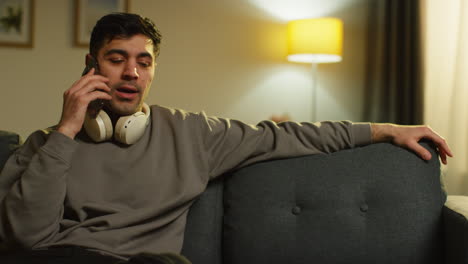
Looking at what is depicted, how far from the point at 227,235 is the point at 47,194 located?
56cm

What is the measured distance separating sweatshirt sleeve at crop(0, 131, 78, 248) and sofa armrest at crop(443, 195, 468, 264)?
108cm

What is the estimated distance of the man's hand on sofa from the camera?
1.53 meters

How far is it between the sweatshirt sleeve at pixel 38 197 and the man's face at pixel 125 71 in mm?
240

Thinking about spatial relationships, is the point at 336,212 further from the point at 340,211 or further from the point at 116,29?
the point at 116,29

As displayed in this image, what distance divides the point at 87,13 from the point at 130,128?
81.6 inches

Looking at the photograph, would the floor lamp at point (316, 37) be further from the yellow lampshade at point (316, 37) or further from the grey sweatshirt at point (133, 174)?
the grey sweatshirt at point (133, 174)

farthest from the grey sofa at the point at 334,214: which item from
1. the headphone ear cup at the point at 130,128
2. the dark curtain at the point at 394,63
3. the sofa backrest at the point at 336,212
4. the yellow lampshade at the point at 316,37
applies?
the yellow lampshade at the point at 316,37

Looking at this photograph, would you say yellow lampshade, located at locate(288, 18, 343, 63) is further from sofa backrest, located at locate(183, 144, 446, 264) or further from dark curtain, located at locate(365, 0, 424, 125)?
sofa backrest, located at locate(183, 144, 446, 264)

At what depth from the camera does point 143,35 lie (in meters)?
1.58

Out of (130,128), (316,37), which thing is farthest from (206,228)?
(316,37)

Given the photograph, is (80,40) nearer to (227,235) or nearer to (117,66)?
(117,66)

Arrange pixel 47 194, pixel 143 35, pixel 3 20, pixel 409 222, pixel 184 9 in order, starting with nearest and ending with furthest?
pixel 47 194, pixel 409 222, pixel 143 35, pixel 3 20, pixel 184 9

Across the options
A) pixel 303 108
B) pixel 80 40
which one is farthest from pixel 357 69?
pixel 80 40

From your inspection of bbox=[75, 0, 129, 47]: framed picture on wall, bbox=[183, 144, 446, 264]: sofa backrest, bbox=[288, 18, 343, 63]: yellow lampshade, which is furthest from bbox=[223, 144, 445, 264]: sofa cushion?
bbox=[75, 0, 129, 47]: framed picture on wall
